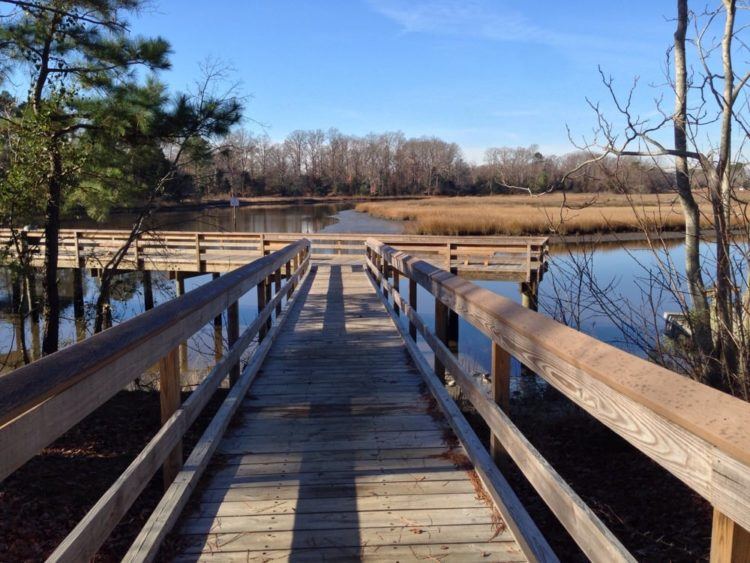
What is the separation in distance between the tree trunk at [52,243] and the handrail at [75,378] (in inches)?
237

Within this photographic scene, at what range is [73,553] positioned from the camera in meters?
1.59

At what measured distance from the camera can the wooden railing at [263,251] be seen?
16.9m

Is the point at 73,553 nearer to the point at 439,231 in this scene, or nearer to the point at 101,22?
the point at 101,22

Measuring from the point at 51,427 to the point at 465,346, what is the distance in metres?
13.7

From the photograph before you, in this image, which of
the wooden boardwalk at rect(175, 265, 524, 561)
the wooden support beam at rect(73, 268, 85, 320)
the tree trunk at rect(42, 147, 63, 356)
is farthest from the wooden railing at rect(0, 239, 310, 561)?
the wooden support beam at rect(73, 268, 85, 320)

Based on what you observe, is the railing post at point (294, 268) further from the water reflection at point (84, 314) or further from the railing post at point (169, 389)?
the railing post at point (169, 389)

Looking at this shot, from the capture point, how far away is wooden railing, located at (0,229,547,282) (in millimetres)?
16891

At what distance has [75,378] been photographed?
5.25ft

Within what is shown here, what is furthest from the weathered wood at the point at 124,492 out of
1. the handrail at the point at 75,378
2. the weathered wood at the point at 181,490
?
the handrail at the point at 75,378

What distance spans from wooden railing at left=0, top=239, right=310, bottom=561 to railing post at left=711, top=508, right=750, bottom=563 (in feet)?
4.44

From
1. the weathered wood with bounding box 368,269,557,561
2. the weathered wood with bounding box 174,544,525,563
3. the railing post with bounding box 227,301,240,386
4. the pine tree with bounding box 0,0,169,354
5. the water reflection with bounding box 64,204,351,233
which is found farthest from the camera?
the water reflection with bounding box 64,204,351,233

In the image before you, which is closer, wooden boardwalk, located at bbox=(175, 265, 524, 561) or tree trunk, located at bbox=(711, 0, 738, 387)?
wooden boardwalk, located at bbox=(175, 265, 524, 561)

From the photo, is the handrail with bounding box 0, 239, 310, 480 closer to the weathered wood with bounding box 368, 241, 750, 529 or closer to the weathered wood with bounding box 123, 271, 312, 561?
the weathered wood with bounding box 123, 271, 312, 561

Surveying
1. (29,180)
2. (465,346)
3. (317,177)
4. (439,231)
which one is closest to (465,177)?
(317,177)
